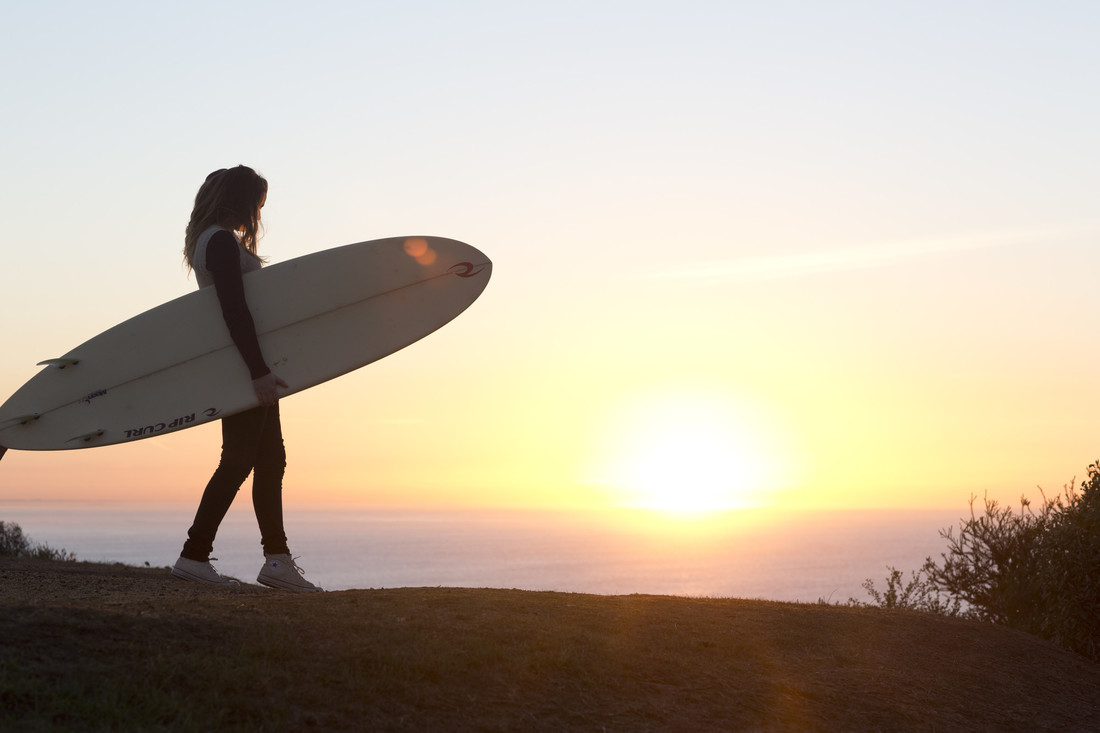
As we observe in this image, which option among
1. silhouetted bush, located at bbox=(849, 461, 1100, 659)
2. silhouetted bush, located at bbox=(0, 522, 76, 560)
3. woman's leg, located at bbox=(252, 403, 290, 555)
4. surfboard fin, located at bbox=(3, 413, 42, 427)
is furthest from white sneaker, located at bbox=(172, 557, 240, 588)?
silhouetted bush, located at bbox=(849, 461, 1100, 659)

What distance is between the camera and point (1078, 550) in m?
8.87

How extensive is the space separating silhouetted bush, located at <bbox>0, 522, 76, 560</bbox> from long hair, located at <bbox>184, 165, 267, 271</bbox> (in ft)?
19.0

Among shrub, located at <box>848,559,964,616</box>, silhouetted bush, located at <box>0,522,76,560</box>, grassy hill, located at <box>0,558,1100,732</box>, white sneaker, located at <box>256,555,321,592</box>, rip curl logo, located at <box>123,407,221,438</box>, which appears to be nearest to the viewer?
grassy hill, located at <box>0,558,1100,732</box>

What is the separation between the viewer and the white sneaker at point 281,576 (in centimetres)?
698

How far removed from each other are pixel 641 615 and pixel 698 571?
169 metres

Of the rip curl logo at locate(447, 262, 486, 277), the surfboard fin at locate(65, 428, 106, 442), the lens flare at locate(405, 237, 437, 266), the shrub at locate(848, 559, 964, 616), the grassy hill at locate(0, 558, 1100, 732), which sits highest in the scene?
the lens flare at locate(405, 237, 437, 266)

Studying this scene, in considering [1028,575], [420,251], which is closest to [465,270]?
[420,251]

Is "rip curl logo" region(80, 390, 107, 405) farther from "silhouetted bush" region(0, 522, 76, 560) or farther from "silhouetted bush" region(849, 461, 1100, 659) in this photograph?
"silhouetted bush" region(849, 461, 1100, 659)

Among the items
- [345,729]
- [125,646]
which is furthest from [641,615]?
[125,646]

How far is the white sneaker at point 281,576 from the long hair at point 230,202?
237cm

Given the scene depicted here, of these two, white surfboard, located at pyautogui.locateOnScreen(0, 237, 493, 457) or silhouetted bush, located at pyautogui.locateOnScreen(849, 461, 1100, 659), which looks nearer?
white surfboard, located at pyautogui.locateOnScreen(0, 237, 493, 457)

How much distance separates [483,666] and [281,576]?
2.56 meters

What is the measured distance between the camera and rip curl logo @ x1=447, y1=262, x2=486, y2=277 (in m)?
8.95

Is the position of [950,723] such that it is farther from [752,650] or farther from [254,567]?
[254,567]
